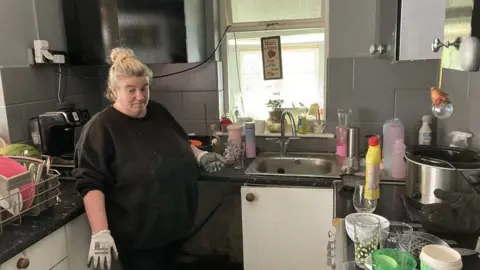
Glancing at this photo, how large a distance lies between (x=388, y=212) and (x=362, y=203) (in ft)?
0.32

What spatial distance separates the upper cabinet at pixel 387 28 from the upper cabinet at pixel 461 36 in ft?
0.18

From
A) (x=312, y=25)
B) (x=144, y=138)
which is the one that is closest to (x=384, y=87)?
(x=312, y=25)

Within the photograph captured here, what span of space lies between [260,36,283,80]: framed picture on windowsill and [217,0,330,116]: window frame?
78 mm

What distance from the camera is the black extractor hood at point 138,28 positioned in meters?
2.10

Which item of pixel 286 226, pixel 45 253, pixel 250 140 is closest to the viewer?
pixel 45 253

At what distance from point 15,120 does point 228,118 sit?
1.17 m

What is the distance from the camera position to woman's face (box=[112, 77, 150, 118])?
63.5 inches

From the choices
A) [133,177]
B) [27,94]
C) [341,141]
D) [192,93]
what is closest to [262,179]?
[341,141]

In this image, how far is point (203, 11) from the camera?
7.84ft

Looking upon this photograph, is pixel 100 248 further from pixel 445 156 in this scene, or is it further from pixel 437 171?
pixel 445 156

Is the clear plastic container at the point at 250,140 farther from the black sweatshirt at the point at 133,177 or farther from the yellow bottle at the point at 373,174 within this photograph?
the yellow bottle at the point at 373,174

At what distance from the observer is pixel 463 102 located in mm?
1711

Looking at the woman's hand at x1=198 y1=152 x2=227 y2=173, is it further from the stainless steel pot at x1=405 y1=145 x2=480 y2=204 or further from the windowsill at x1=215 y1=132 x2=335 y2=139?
the stainless steel pot at x1=405 y1=145 x2=480 y2=204

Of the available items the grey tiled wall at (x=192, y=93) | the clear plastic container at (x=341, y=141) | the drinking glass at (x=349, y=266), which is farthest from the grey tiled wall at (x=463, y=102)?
the grey tiled wall at (x=192, y=93)
